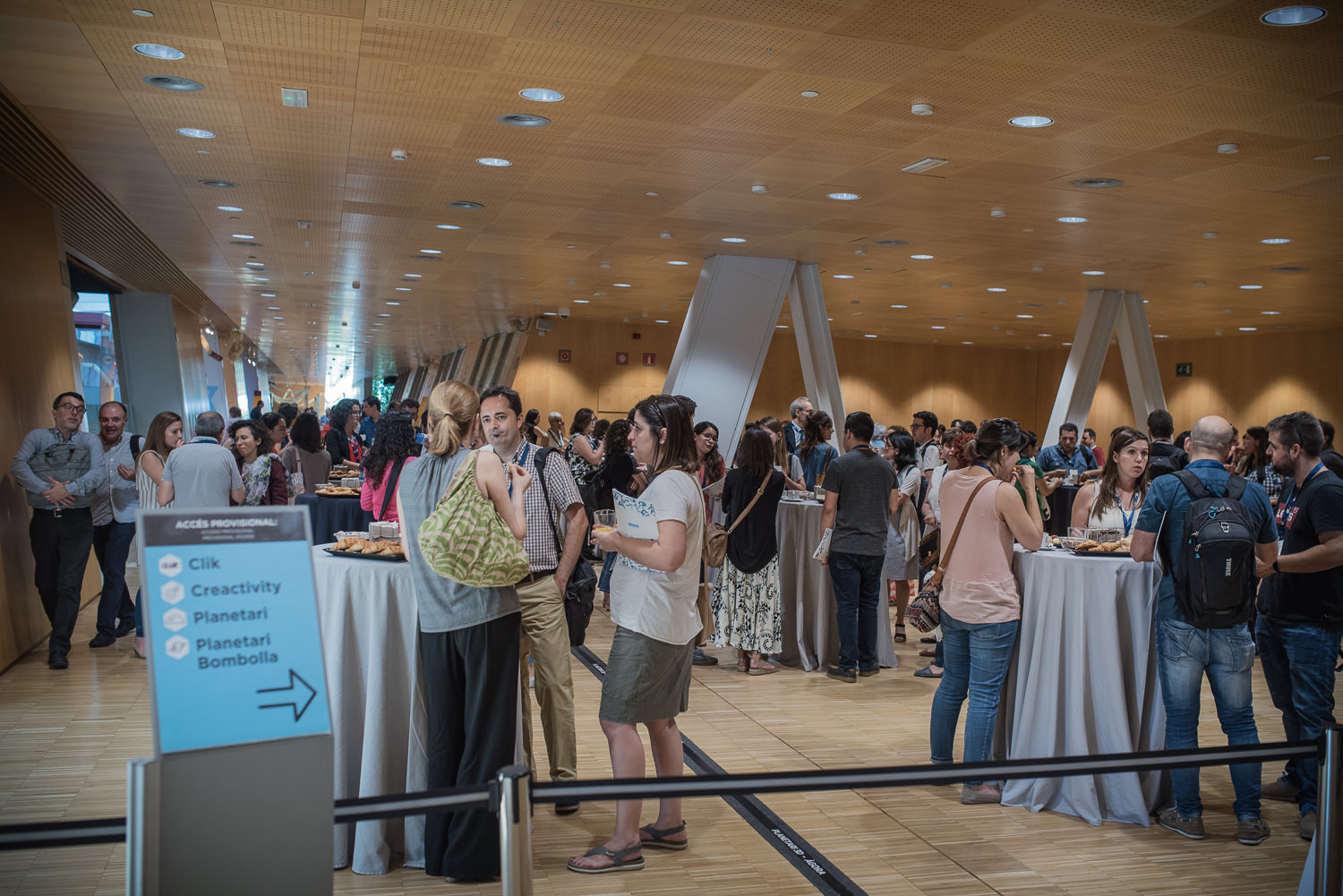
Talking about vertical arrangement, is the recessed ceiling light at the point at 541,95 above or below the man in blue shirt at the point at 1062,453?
above

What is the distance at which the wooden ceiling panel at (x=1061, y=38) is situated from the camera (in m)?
4.79

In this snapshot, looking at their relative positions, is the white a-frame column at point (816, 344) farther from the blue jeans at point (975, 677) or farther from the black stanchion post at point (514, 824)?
the black stanchion post at point (514, 824)

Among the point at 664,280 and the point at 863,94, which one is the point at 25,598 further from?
the point at 664,280

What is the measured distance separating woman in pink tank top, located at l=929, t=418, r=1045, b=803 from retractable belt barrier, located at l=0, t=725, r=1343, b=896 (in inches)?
76.8

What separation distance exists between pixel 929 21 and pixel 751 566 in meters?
3.40

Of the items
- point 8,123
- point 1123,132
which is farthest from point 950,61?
point 8,123

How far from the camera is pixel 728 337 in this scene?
11.9 m

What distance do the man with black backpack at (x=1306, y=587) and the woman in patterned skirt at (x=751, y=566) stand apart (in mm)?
2948

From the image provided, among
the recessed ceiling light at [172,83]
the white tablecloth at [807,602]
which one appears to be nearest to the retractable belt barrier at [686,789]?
the white tablecloth at [807,602]

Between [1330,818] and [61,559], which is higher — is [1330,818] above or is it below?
below

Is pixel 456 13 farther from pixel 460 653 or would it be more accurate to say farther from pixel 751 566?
pixel 751 566

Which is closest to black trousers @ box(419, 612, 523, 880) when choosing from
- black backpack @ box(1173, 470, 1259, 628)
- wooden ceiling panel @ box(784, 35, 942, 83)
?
black backpack @ box(1173, 470, 1259, 628)

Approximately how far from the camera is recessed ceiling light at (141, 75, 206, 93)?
6172mm

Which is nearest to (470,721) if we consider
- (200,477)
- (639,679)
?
(639,679)
